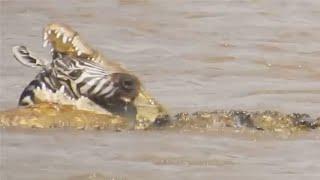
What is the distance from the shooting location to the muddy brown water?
19.6ft

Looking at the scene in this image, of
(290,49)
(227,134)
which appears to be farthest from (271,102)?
(290,49)

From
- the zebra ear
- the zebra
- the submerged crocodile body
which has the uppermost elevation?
the zebra ear

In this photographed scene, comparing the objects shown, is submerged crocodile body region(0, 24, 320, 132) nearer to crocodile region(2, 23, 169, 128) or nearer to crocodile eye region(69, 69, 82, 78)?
crocodile region(2, 23, 169, 128)

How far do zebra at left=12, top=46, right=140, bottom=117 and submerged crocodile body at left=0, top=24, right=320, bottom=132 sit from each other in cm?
3

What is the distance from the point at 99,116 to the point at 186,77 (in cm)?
209

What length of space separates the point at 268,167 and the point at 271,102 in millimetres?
1898

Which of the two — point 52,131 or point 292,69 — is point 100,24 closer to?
point 292,69

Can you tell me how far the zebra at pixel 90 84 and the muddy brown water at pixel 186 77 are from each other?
0.23 metres

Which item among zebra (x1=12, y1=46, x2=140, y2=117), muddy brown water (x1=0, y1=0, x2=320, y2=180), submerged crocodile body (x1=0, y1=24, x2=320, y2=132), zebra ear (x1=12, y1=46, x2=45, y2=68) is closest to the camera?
muddy brown water (x1=0, y1=0, x2=320, y2=180)

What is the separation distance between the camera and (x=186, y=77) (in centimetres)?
876

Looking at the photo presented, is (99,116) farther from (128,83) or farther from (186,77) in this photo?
(186,77)

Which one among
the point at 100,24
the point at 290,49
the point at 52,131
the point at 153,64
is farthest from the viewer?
the point at 100,24

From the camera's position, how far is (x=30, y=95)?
6.84 m

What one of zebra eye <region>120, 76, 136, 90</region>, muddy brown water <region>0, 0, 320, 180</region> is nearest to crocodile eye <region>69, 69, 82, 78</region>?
zebra eye <region>120, 76, 136, 90</region>
